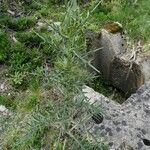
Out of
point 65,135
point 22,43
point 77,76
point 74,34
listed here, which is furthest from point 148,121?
point 22,43

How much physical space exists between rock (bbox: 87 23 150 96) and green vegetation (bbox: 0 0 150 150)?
172 millimetres

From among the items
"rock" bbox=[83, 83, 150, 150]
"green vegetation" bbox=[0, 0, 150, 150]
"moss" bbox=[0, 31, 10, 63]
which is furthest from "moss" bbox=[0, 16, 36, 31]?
"rock" bbox=[83, 83, 150, 150]

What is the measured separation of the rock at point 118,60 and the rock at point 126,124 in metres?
0.67

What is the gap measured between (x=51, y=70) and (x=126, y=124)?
3.52 ft

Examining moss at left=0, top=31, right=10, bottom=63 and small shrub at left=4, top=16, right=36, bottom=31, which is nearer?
moss at left=0, top=31, right=10, bottom=63

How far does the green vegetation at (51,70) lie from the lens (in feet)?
14.0

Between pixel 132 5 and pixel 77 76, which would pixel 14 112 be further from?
pixel 132 5

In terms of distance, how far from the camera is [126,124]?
547 cm

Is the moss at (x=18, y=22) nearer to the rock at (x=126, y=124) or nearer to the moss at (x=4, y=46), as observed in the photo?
the moss at (x=4, y=46)

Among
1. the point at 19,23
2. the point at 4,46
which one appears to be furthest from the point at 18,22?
the point at 4,46

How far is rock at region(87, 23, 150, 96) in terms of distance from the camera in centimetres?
641

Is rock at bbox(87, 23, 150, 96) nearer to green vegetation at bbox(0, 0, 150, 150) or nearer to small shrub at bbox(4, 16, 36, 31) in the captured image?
green vegetation at bbox(0, 0, 150, 150)

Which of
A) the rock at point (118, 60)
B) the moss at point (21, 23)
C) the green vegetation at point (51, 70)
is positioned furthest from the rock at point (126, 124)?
the moss at point (21, 23)

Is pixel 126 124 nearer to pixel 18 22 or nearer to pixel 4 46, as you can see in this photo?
pixel 4 46
